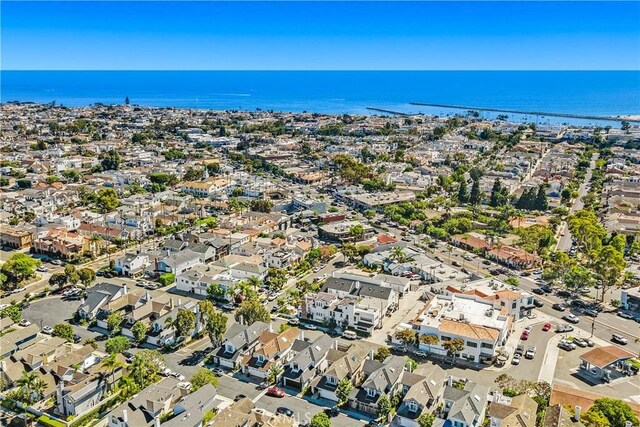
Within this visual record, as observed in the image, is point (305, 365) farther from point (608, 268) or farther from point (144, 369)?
point (608, 268)

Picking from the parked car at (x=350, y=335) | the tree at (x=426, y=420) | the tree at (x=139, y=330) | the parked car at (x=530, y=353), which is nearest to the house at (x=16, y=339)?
the tree at (x=139, y=330)

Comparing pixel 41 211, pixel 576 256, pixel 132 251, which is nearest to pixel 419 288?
pixel 576 256

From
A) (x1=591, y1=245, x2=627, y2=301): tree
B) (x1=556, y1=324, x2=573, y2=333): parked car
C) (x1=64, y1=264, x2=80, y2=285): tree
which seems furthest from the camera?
(x1=64, y1=264, x2=80, y2=285): tree

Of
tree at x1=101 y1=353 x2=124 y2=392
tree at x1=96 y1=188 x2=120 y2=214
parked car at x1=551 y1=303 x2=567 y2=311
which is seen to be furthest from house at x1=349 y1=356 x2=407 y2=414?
tree at x1=96 y1=188 x2=120 y2=214

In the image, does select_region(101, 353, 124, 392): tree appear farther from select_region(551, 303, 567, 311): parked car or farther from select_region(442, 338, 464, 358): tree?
select_region(551, 303, 567, 311): parked car

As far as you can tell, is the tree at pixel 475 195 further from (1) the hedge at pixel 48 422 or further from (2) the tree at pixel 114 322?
(1) the hedge at pixel 48 422

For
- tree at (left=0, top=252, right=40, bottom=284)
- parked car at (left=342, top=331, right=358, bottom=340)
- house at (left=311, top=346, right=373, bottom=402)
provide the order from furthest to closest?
1. tree at (left=0, top=252, right=40, bottom=284)
2. parked car at (left=342, top=331, right=358, bottom=340)
3. house at (left=311, top=346, right=373, bottom=402)
